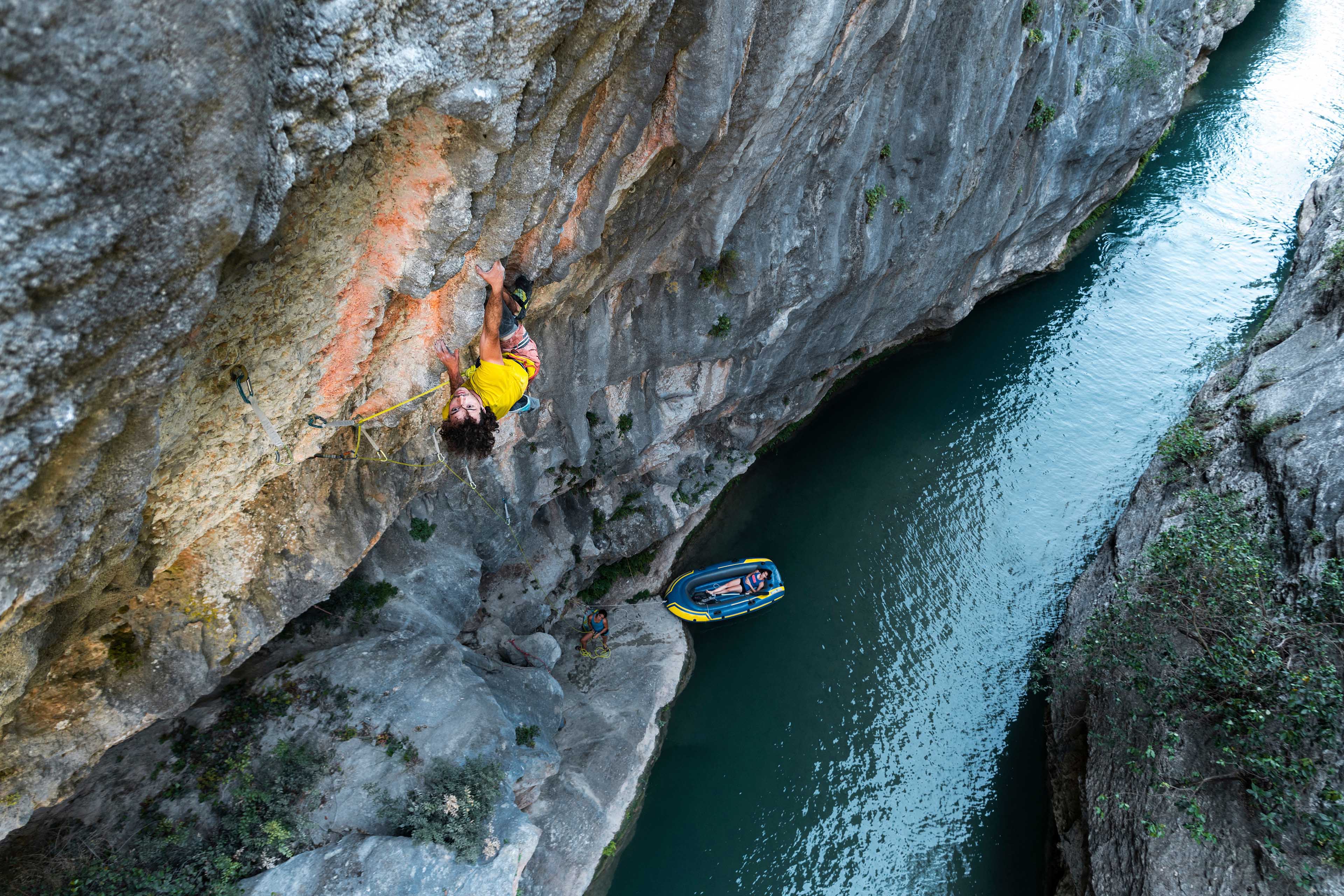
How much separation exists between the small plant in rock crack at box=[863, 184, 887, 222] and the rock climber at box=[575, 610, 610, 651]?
28.3 feet

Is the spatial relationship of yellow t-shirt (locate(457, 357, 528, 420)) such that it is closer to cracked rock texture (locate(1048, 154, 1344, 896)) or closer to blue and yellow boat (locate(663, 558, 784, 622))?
blue and yellow boat (locate(663, 558, 784, 622))

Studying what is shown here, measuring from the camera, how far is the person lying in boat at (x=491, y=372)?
18.8ft

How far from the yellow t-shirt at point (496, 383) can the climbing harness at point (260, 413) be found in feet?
4.16

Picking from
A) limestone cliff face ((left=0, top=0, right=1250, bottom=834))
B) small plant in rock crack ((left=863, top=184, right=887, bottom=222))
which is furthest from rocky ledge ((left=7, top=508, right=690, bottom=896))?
small plant in rock crack ((left=863, top=184, right=887, bottom=222))

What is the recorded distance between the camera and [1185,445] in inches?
514

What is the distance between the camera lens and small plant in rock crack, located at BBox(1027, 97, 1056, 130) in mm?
14477

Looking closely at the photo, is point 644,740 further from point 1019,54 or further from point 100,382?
point 1019,54

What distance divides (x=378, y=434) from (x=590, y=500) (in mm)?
6514

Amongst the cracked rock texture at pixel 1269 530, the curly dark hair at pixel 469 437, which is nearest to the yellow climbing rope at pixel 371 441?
the curly dark hair at pixel 469 437

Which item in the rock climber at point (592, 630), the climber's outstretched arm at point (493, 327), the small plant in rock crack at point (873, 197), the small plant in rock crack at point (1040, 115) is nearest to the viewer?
the climber's outstretched arm at point (493, 327)

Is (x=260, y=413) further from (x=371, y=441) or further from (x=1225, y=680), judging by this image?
(x=1225, y=680)

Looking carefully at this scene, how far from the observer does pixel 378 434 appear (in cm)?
706

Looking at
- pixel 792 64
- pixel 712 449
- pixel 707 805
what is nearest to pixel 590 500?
pixel 712 449

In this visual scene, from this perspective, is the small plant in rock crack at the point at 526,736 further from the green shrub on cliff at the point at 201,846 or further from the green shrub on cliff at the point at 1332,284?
the green shrub on cliff at the point at 1332,284
